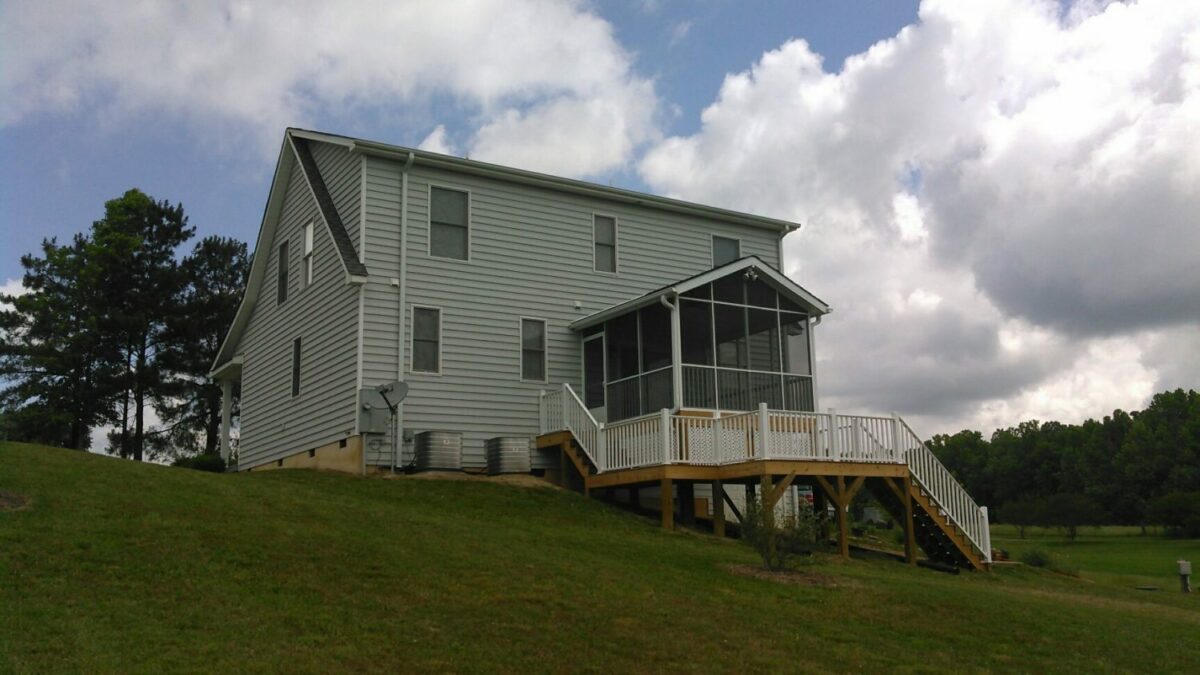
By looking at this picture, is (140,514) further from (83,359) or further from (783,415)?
(83,359)

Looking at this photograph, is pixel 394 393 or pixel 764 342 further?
pixel 764 342

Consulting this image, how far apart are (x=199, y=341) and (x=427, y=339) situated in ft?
72.2

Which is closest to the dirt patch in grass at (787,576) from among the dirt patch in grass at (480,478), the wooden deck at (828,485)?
the wooden deck at (828,485)

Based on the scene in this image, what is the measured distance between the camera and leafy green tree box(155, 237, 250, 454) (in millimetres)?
38844

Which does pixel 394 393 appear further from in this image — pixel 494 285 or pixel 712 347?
pixel 712 347

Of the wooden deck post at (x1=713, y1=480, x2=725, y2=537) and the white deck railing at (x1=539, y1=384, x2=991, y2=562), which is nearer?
the white deck railing at (x1=539, y1=384, x2=991, y2=562)

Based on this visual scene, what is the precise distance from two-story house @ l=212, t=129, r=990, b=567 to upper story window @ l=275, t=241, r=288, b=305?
1.19 ft

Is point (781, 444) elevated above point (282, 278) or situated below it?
below

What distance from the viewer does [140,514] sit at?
12.3 m

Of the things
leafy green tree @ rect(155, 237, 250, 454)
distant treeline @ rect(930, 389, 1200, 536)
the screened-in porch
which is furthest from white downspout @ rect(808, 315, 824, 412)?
distant treeline @ rect(930, 389, 1200, 536)

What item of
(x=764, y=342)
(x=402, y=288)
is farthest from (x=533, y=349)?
(x=764, y=342)

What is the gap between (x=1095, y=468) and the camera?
95.6 meters

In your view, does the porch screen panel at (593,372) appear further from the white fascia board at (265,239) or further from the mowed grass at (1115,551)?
the mowed grass at (1115,551)

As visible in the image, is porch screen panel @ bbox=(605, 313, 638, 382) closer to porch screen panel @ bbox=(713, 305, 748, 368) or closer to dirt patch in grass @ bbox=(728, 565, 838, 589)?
porch screen panel @ bbox=(713, 305, 748, 368)
